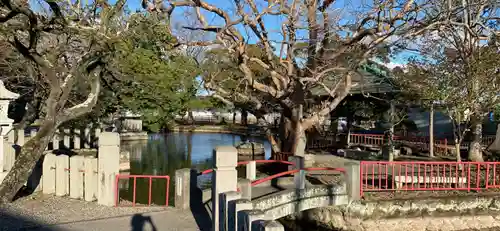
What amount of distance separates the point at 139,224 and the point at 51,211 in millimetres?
2294

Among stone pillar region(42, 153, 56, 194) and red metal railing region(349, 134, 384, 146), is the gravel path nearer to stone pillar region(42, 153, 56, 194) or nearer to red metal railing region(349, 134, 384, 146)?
stone pillar region(42, 153, 56, 194)

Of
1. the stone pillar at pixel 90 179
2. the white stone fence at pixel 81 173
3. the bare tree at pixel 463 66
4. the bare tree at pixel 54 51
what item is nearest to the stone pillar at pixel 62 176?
the white stone fence at pixel 81 173

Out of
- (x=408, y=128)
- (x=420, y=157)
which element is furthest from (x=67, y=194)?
(x=408, y=128)

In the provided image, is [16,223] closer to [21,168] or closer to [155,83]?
[21,168]

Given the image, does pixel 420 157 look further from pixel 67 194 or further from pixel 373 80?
pixel 67 194

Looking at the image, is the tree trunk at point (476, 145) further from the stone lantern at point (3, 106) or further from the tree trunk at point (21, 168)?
the stone lantern at point (3, 106)

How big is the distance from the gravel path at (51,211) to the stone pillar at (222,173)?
97.4 inches

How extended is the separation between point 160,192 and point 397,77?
12469 mm

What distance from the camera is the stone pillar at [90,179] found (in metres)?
10.3

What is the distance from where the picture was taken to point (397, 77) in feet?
70.5

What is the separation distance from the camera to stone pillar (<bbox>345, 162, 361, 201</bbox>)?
1159 cm

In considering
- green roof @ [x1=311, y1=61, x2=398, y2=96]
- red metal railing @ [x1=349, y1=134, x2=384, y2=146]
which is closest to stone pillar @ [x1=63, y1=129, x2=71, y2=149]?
green roof @ [x1=311, y1=61, x2=398, y2=96]

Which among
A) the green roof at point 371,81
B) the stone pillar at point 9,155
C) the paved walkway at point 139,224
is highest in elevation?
the green roof at point 371,81

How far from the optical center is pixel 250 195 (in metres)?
9.71
